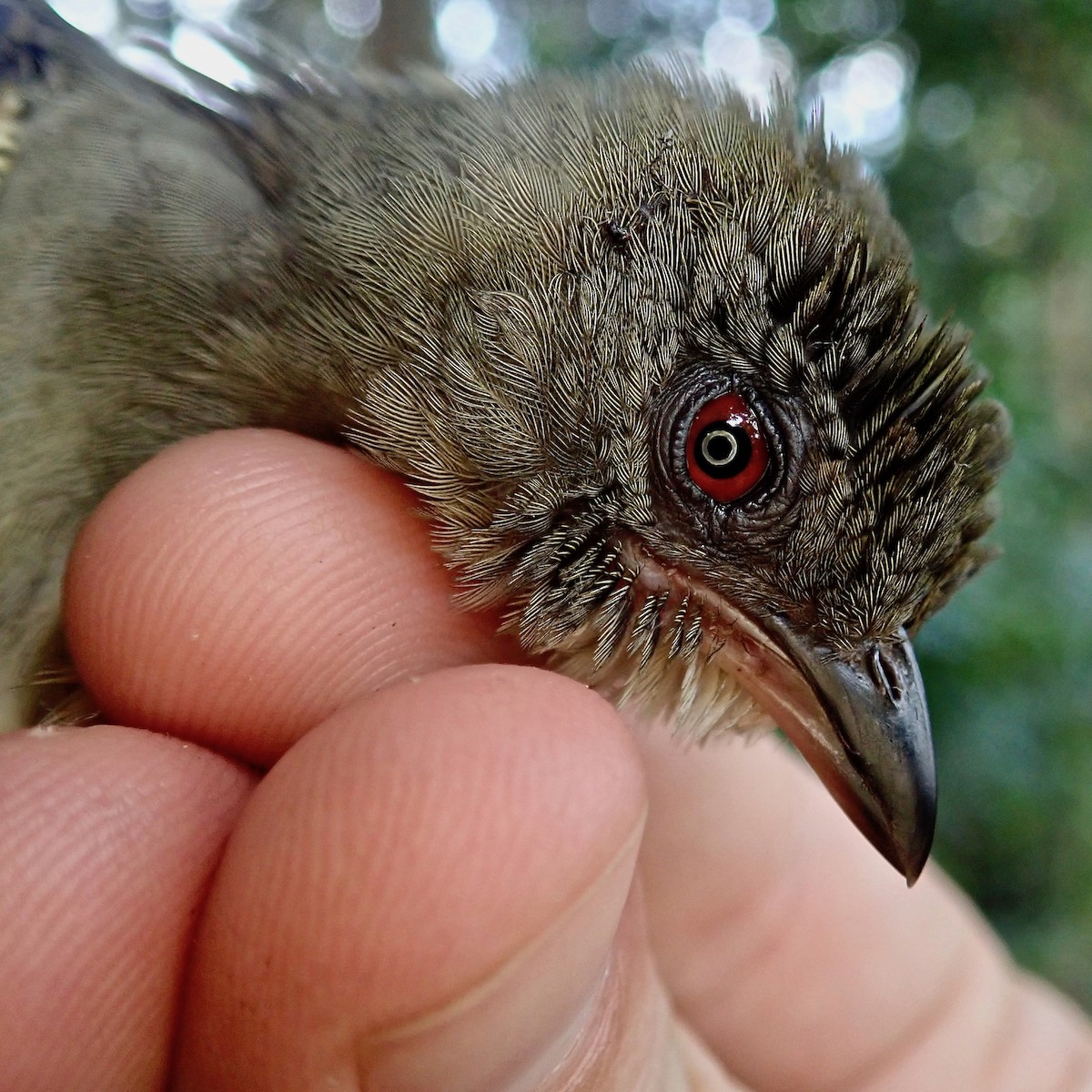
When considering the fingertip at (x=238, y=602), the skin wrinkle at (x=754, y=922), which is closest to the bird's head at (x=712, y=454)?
the fingertip at (x=238, y=602)

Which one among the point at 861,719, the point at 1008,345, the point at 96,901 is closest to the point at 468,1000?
the point at 96,901

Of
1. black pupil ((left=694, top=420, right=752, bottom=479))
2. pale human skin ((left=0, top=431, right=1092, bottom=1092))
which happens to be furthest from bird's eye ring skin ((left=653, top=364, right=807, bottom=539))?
pale human skin ((left=0, top=431, right=1092, bottom=1092))

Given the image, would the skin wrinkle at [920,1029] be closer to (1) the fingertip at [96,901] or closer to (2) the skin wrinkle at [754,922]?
(2) the skin wrinkle at [754,922]

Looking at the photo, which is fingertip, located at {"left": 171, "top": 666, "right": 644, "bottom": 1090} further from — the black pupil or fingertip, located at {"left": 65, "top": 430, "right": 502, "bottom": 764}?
the black pupil

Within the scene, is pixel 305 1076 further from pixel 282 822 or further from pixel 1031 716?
pixel 1031 716

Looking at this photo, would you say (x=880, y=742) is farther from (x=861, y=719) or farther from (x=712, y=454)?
(x=712, y=454)
